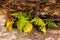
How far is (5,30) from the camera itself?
203 inches

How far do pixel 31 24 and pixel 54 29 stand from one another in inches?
31.3

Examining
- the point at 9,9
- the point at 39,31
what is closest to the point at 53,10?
the point at 39,31

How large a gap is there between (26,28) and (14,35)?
17.8 inches

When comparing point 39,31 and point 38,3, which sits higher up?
point 38,3

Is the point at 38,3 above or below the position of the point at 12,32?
above

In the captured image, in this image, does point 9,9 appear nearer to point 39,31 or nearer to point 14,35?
point 14,35

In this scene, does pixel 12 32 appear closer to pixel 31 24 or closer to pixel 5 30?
pixel 5 30

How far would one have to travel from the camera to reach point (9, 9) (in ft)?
17.2

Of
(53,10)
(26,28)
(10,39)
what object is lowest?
(10,39)

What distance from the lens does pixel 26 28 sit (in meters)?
5.05

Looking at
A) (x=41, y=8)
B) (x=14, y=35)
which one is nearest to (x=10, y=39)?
(x=14, y=35)

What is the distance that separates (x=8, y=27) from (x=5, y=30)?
141 millimetres

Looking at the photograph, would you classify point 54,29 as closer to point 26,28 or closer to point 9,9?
point 26,28

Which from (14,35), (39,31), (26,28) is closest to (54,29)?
(39,31)
